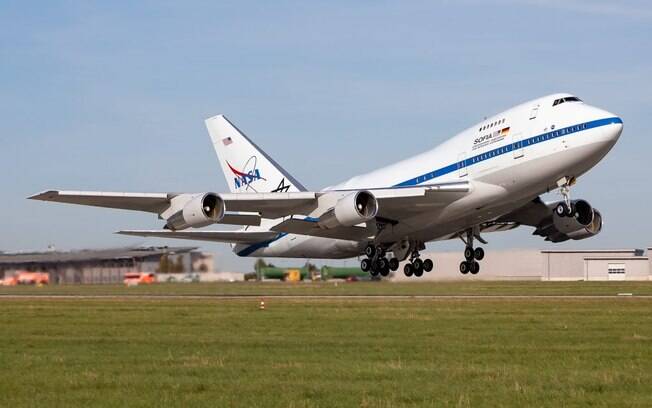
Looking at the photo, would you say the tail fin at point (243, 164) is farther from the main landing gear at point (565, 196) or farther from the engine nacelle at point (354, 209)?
the main landing gear at point (565, 196)

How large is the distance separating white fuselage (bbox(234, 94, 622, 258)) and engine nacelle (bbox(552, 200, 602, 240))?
5066mm

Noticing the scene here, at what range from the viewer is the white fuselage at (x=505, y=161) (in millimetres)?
37375

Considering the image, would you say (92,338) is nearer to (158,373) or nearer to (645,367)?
(158,373)

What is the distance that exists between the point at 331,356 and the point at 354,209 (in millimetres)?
16680

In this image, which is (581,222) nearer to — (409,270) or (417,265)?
(417,265)

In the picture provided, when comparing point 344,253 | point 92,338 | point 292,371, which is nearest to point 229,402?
point 292,371

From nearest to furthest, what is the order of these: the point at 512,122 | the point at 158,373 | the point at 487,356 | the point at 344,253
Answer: the point at 158,373 → the point at 487,356 → the point at 512,122 → the point at 344,253

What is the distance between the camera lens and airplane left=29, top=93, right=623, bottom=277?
125 ft

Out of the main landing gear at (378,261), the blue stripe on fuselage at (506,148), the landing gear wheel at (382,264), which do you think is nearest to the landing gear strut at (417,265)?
the main landing gear at (378,261)

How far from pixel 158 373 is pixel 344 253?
2950cm

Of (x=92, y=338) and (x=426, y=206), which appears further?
(x=426, y=206)

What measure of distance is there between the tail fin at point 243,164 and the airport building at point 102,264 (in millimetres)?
12584

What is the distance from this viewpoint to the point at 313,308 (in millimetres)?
44562

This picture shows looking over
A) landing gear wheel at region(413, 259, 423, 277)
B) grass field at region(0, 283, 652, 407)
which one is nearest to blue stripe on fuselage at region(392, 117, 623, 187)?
grass field at region(0, 283, 652, 407)
